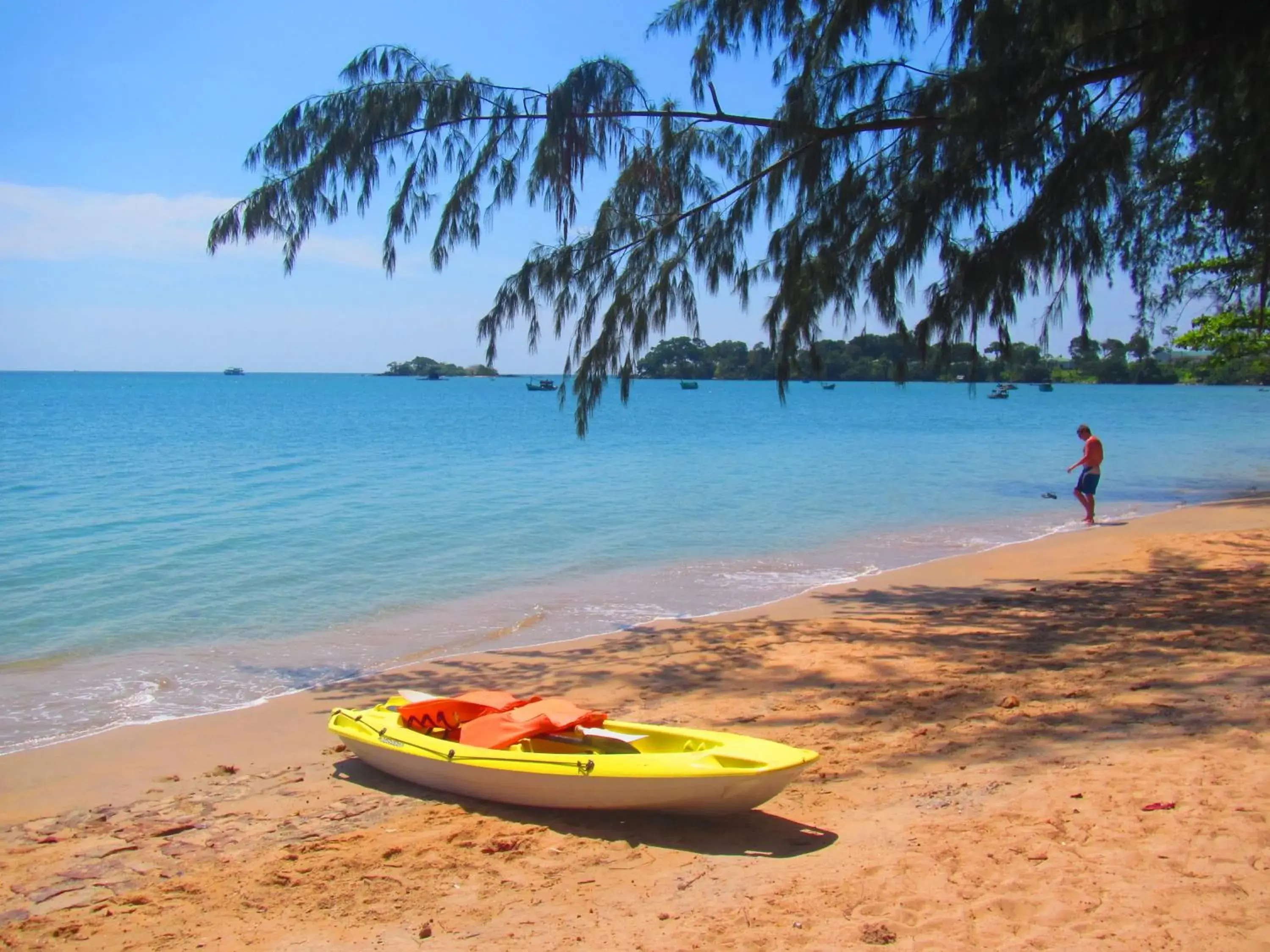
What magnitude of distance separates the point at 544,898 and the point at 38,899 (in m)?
2.24

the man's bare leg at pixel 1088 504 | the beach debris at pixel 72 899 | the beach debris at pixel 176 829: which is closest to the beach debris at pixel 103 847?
the beach debris at pixel 176 829

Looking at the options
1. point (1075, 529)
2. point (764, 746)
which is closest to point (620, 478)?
point (1075, 529)

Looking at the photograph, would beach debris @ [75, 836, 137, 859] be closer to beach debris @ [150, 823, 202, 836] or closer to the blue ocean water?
beach debris @ [150, 823, 202, 836]

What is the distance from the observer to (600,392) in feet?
30.8

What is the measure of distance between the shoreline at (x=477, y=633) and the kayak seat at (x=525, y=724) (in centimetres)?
286

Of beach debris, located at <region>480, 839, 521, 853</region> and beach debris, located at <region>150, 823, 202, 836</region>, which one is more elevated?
beach debris, located at <region>480, 839, 521, 853</region>

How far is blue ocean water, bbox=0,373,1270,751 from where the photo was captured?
30.4 feet

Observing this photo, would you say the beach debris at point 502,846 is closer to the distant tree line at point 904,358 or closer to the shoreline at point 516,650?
the shoreline at point 516,650

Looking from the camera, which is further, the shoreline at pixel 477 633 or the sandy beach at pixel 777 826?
the shoreline at pixel 477 633

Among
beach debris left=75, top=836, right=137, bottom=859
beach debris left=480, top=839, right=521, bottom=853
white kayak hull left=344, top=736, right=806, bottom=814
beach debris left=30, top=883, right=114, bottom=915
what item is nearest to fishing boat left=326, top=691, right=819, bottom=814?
white kayak hull left=344, top=736, right=806, bottom=814

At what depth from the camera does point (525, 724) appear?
214 inches

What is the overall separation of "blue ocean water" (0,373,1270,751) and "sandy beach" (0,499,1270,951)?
1.89 metres

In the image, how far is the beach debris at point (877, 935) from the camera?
338cm

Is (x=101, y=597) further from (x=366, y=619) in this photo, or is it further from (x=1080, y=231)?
(x=1080, y=231)
